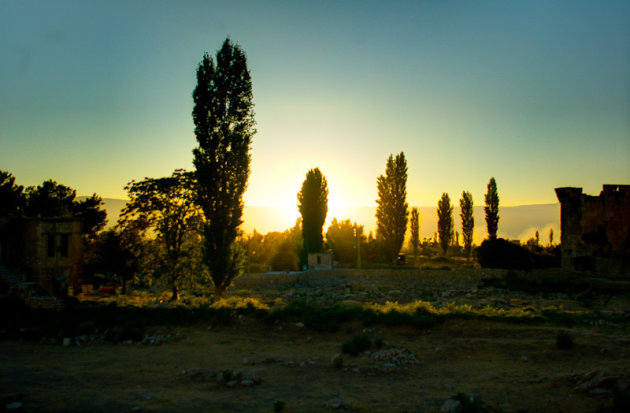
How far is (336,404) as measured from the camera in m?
6.98

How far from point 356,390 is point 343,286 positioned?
24857 mm

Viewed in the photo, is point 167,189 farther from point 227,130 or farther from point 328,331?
point 328,331

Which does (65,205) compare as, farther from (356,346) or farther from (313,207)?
(356,346)

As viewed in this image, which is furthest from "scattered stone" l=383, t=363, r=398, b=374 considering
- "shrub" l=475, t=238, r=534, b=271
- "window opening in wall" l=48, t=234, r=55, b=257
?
"shrub" l=475, t=238, r=534, b=271

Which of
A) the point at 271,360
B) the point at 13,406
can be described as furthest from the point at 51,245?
the point at 13,406

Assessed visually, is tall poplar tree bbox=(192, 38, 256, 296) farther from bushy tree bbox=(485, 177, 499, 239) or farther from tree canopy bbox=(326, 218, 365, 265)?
bushy tree bbox=(485, 177, 499, 239)

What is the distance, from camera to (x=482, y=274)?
105 ft

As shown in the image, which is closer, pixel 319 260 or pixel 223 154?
pixel 223 154

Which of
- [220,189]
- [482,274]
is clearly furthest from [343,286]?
[220,189]

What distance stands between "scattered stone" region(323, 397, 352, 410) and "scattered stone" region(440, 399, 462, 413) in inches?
61.7

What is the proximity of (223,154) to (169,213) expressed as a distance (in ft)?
16.5

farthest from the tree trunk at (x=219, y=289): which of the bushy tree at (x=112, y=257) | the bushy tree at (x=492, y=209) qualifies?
the bushy tree at (x=492, y=209)

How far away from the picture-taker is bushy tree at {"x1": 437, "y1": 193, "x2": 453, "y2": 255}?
183ft

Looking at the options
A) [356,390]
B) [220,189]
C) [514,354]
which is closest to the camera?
[356,390]
